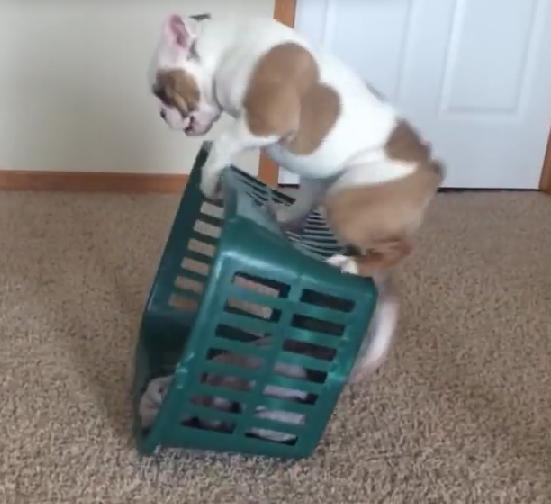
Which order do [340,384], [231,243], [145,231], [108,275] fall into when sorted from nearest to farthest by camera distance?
[231,243], [340,384], [108,275], [145,231]

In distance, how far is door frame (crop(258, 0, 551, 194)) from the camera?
1.99 m

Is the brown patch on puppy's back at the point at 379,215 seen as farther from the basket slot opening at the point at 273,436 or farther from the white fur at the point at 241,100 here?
the basket slot opening at the point at 273,436

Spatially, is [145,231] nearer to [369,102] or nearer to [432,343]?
[432,343]

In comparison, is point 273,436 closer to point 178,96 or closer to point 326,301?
point 326,301

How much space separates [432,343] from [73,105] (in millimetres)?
961

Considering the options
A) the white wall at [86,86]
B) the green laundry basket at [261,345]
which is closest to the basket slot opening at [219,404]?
the green laundry basket at [261,345]

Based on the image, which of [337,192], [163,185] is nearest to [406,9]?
[163,185]

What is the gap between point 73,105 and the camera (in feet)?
6.55

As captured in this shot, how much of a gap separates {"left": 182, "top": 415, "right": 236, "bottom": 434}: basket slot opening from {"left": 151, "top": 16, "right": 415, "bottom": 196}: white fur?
0.31 metres

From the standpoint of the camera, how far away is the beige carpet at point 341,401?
1.15m

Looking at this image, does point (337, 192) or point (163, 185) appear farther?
point (163, 185)

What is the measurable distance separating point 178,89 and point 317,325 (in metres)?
0.35

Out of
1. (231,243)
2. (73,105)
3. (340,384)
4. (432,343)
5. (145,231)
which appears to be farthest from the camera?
(73,105)

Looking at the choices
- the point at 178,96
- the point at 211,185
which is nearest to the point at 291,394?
the point at 211,185
